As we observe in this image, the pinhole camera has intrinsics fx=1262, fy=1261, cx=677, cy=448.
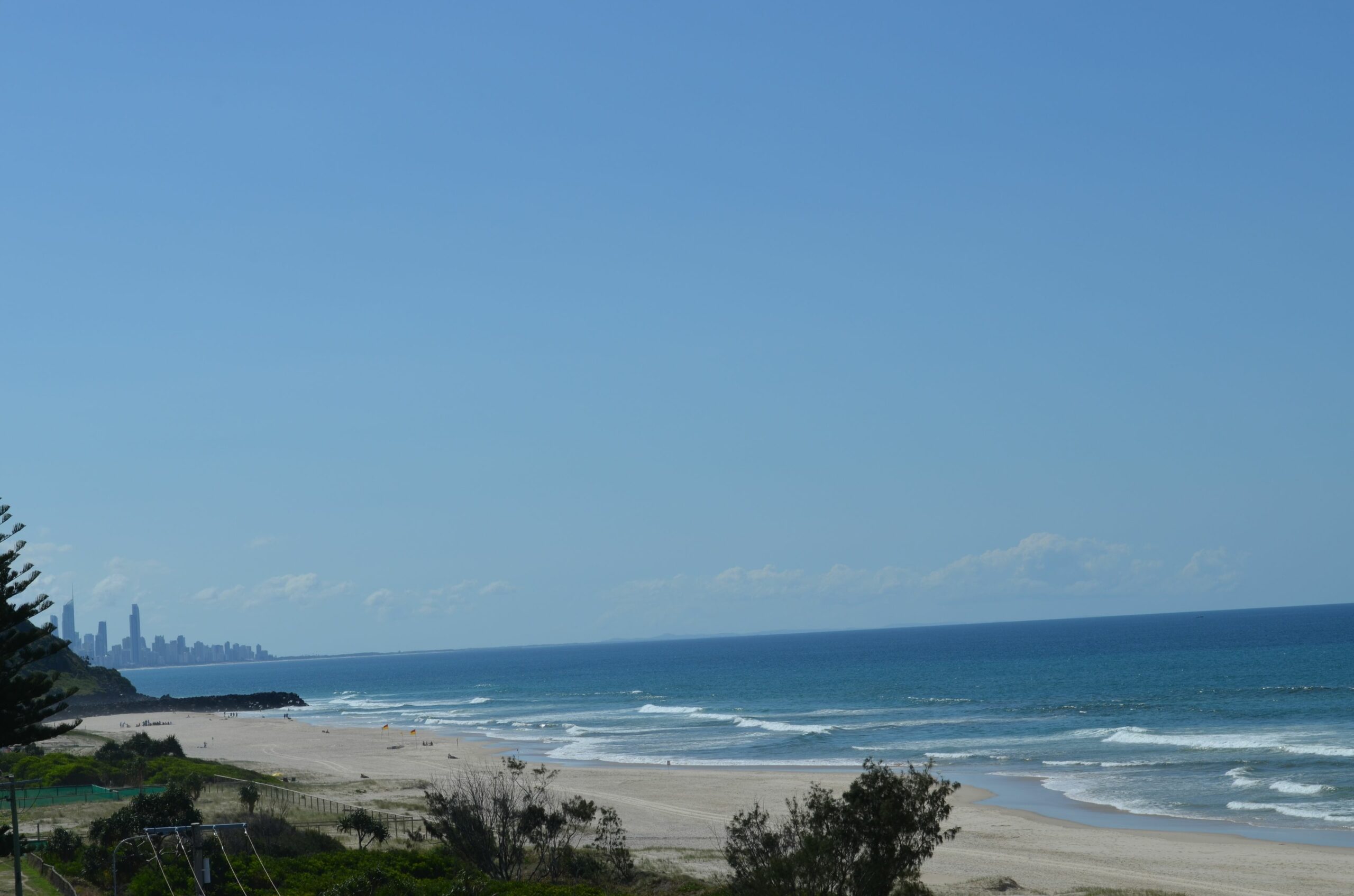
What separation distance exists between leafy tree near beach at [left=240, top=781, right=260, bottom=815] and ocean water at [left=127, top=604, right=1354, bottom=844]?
19.5m

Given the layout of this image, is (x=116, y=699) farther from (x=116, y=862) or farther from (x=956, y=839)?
(x=956, y=839)

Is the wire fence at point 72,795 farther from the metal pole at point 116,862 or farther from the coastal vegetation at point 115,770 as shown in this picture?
the metal pole at point 116,862

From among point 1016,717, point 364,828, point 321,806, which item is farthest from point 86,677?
point 364,828

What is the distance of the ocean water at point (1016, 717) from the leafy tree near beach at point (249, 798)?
19.5 m

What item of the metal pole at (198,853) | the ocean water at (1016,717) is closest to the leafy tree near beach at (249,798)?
the metal pole at (198,853)

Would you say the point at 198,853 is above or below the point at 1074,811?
above

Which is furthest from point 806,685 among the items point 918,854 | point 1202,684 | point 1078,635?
point 1078,635

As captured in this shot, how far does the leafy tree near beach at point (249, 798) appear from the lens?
2852cm

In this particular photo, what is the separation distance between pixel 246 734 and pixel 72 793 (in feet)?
141

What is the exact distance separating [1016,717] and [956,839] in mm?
32066

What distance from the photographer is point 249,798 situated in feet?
96.2

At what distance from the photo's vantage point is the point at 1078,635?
18950 cm

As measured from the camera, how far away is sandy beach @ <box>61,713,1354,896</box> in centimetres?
2370

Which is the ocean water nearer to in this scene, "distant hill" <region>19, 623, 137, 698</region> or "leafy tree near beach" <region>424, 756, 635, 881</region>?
"leafy tree near beach" <region>424, 756, 635, 881</region>
